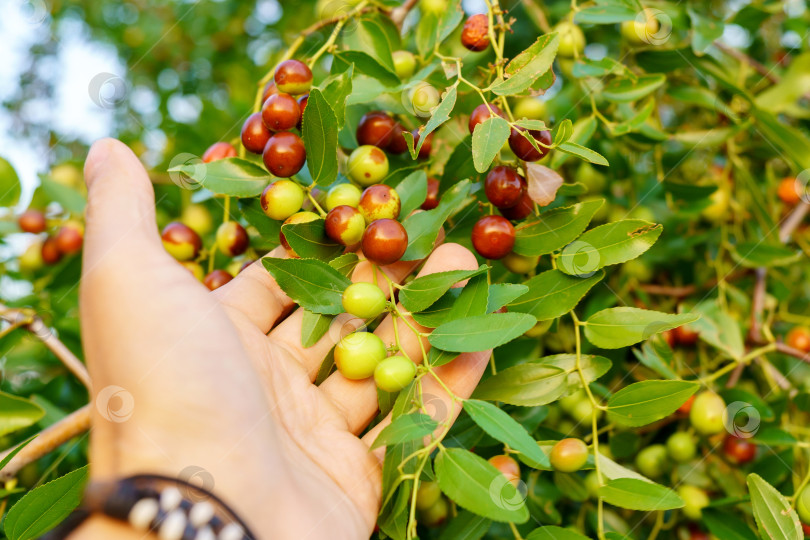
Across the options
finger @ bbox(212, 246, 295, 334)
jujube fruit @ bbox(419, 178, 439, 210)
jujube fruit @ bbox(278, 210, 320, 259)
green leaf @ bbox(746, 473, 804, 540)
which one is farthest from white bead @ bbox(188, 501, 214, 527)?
green leaf @ bbox(746, 473, 804, 540)

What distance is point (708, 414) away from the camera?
194 centimetres

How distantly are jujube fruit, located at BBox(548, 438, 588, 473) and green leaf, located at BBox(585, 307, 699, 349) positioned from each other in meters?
0.26

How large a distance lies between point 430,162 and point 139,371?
0.99m

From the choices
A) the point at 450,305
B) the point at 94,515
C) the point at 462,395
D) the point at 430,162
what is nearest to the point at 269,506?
the point at 94,515

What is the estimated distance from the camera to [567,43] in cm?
211

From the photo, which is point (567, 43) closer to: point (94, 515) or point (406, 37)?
point (406, 37)

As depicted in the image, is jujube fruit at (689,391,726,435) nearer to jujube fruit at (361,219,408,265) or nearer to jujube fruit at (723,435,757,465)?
jujube fruit at (723,435,757,465)

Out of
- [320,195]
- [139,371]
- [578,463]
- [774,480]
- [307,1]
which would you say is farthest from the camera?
[307,1]

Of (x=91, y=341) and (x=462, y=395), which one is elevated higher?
(x=91, y=341)

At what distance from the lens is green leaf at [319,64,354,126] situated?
1624mm

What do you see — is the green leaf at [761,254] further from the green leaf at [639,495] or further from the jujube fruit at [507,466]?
the jujube fruit at [507,466]

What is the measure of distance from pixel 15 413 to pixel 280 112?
1.14 meters

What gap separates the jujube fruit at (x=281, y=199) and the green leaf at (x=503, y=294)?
60 cm

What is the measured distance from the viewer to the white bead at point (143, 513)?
120 cm
